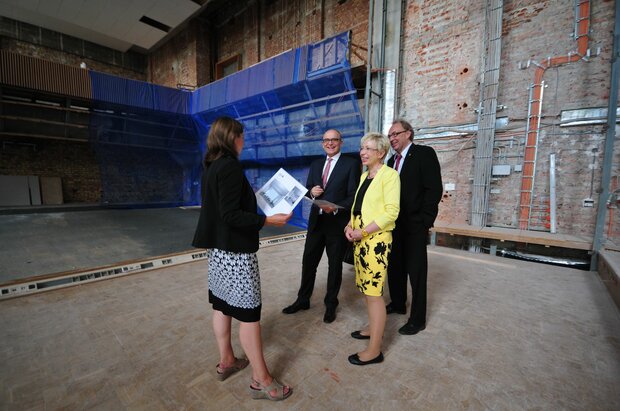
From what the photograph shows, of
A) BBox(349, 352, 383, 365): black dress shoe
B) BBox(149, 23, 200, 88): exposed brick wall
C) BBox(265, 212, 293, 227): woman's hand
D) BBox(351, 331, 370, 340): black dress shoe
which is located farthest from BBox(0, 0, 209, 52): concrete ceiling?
BBox(349, 352, 383, 365): black dress shoe

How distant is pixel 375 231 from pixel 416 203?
63cm

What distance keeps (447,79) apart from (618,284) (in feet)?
13.6

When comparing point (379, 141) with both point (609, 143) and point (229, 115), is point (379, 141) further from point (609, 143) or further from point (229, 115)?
point (229, 115)

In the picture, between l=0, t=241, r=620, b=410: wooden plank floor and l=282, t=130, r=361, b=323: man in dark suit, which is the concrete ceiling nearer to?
l=282, t=130, r=361, b=323: man in dark suit

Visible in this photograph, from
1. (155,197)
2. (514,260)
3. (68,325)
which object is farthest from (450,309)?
(155,197)

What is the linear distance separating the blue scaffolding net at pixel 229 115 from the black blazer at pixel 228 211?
526 centimetres

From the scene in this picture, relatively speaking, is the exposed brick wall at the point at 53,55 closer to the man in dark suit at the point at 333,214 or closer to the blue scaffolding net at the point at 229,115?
the blue scaffolding net at the point at 229,115

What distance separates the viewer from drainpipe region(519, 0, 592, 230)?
399cm

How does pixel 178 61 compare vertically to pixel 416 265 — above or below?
above

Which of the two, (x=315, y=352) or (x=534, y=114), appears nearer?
(x=315, y=352)

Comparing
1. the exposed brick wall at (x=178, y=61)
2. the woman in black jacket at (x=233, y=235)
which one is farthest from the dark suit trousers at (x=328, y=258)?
the exposed brick wall at (x=178, y=61)

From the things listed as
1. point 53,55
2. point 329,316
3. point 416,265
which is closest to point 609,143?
point 416,265

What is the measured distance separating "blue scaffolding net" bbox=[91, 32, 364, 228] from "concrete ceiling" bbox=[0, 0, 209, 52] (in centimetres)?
288

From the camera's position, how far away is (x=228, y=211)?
1.20 m
